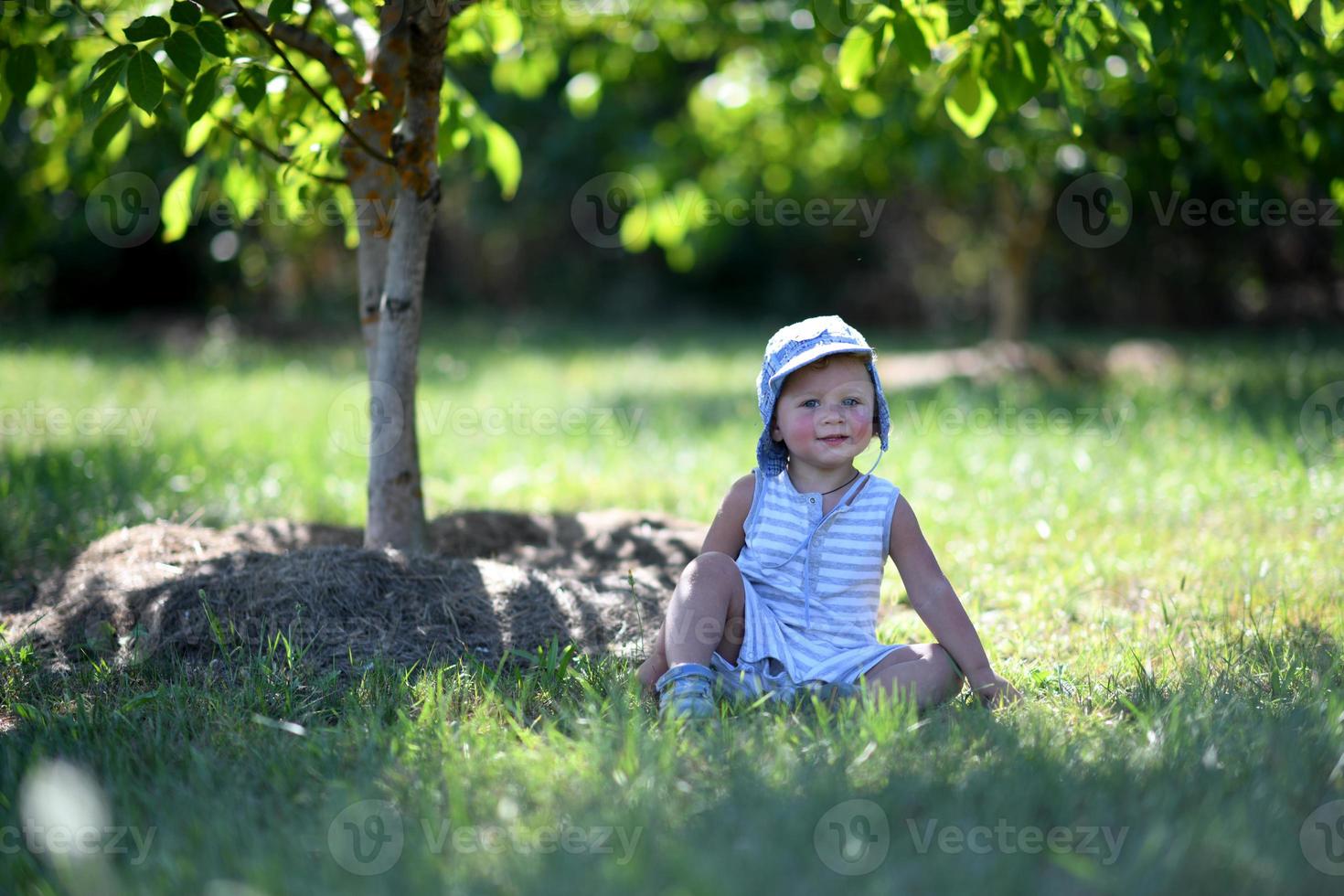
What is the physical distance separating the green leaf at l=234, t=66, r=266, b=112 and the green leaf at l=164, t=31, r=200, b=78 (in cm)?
25

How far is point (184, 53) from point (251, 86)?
33 centimetres

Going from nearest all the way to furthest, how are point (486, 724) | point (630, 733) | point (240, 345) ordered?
point (630, 733) < point (486, 724) < point (240, 345)

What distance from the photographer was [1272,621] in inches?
135

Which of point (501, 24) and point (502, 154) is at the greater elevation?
point (501, 24)

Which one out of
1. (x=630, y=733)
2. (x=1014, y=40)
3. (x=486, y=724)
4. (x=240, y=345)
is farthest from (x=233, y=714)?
(x=240, y=345)

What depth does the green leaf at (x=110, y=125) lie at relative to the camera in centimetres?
327

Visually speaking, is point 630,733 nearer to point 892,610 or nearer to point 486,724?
point 486,724

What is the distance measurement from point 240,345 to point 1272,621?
9.67 m

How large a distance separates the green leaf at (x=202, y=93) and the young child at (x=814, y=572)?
1.67 metres

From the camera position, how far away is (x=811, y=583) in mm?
2951
